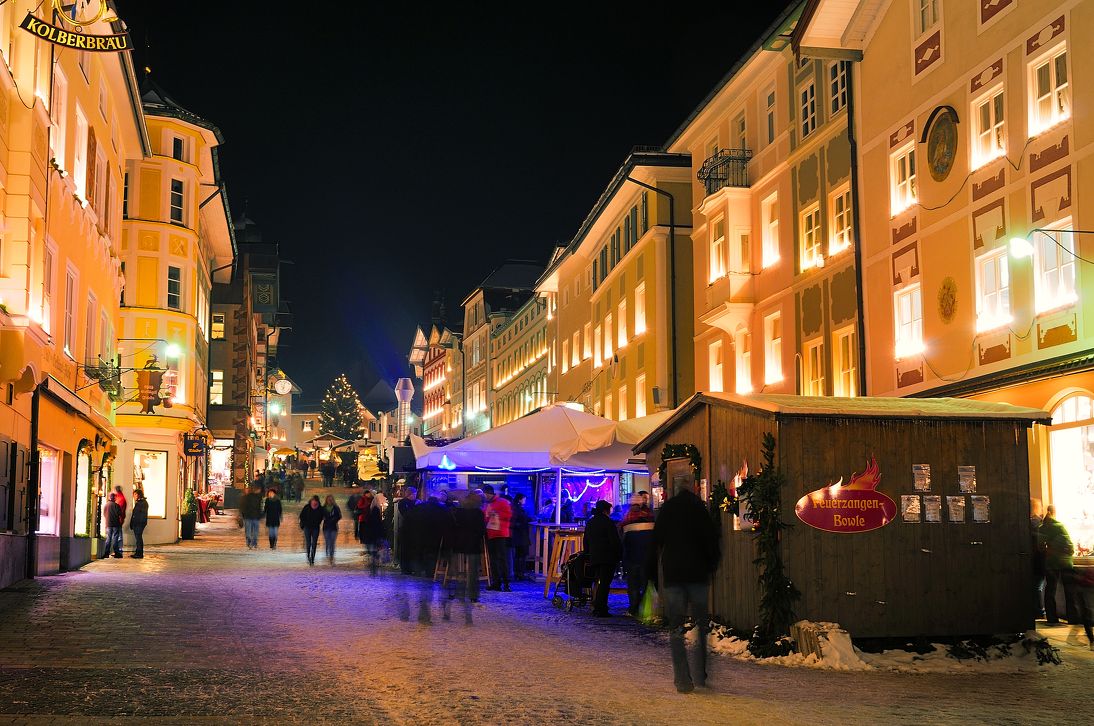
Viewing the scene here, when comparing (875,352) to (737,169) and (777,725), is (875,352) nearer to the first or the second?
(737,169)

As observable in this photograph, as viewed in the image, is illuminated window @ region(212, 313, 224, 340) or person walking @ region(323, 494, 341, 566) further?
illuminated window @ region(212, 313, 224, 340)

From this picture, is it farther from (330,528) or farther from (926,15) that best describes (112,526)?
(926,15)

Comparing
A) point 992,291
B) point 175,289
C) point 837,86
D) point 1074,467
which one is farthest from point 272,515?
point 1074,467

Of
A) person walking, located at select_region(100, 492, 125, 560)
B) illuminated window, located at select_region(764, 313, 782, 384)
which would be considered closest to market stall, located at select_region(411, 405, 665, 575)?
illuminated window, located at select_region(764, 313, 782, 384)

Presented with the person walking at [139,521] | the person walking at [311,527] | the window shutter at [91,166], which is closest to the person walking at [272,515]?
the person walking at [139,521]

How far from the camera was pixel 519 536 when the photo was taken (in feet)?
71.2

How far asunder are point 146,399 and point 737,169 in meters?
16.9

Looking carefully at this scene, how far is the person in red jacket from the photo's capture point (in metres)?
19.8

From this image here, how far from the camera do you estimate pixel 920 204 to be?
73.8ft

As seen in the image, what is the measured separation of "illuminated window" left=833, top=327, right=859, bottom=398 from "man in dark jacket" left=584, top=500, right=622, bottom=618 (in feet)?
35.6

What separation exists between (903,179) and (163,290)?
24.5 meters

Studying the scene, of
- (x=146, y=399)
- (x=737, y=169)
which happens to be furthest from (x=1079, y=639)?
(x=146, y=399)

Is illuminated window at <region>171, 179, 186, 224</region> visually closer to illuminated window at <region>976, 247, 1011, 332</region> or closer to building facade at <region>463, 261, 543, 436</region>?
illuminated window at <region>976, 247, 1011, 332</region>

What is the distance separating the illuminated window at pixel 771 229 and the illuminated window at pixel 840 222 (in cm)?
344
